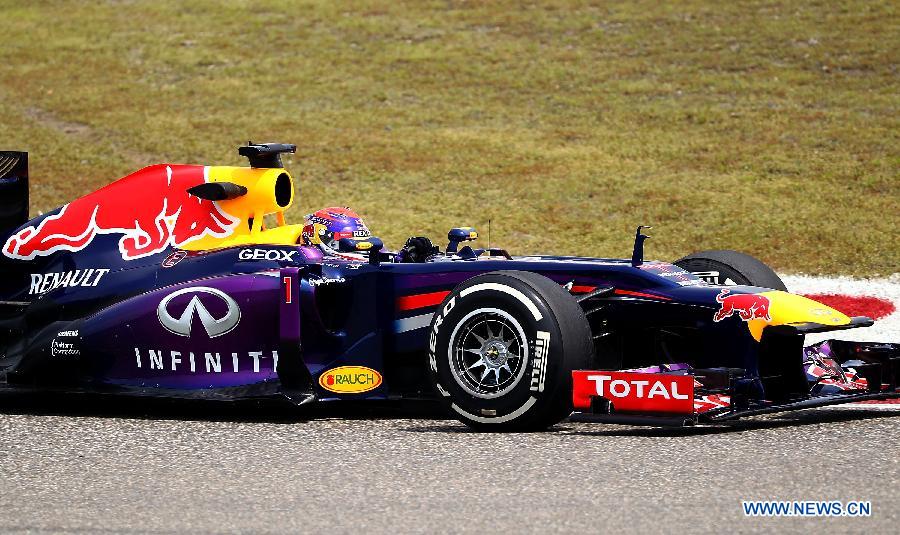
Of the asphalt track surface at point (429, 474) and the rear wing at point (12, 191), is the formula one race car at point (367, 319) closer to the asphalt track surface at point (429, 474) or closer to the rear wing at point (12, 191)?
the rear wing at point (12, 191)

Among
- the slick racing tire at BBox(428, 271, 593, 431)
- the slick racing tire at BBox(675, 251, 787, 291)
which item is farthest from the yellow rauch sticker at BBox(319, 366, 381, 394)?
the slick racing tire at BBox(675, 251, 787, 291)

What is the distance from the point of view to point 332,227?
11.0 metres

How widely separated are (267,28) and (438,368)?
3138 centimetres

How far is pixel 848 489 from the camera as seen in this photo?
6445 millimetres

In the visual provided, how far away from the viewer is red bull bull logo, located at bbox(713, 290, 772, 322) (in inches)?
324

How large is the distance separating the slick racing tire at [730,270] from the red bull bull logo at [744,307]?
1.49m

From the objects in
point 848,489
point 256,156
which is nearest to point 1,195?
point 256,156

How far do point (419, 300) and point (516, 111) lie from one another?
862 inches

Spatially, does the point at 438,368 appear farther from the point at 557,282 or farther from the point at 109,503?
the point at 109,503

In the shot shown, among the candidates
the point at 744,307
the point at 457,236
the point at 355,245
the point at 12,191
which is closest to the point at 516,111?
the point at 12,191

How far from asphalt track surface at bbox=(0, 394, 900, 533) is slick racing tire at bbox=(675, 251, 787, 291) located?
124 centimetres

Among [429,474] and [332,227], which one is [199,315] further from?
[429,474]

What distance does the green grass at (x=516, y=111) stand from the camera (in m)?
22.9

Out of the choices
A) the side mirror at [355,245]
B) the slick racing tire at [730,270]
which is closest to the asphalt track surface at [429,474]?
the slick racing tire at [730,270]
